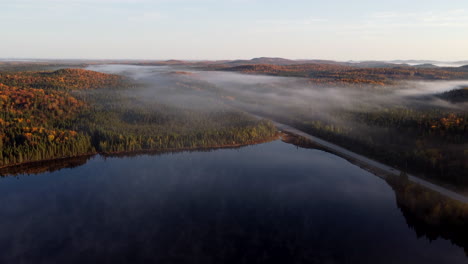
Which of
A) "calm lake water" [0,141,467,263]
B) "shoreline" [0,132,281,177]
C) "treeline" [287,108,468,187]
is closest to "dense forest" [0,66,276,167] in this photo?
"shoreline" [0,132,281,177]

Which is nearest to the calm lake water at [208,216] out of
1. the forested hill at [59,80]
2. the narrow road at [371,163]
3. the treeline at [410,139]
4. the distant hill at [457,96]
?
the narrow road at [371,163]

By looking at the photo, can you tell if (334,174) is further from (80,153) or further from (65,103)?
(65,103)

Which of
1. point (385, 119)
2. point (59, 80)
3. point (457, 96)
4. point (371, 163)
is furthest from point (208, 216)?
point (59, 80)

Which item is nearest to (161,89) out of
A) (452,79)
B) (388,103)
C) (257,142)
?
(257,142)

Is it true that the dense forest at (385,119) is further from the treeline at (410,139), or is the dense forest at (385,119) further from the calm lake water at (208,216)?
the calm lake water at (208,216)

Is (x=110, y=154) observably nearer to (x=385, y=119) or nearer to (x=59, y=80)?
(x=385, y=119)

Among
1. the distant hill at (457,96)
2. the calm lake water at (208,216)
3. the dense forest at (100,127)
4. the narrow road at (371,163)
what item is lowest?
the calm lake water at (208,216)

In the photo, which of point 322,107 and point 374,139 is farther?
point 322,107
